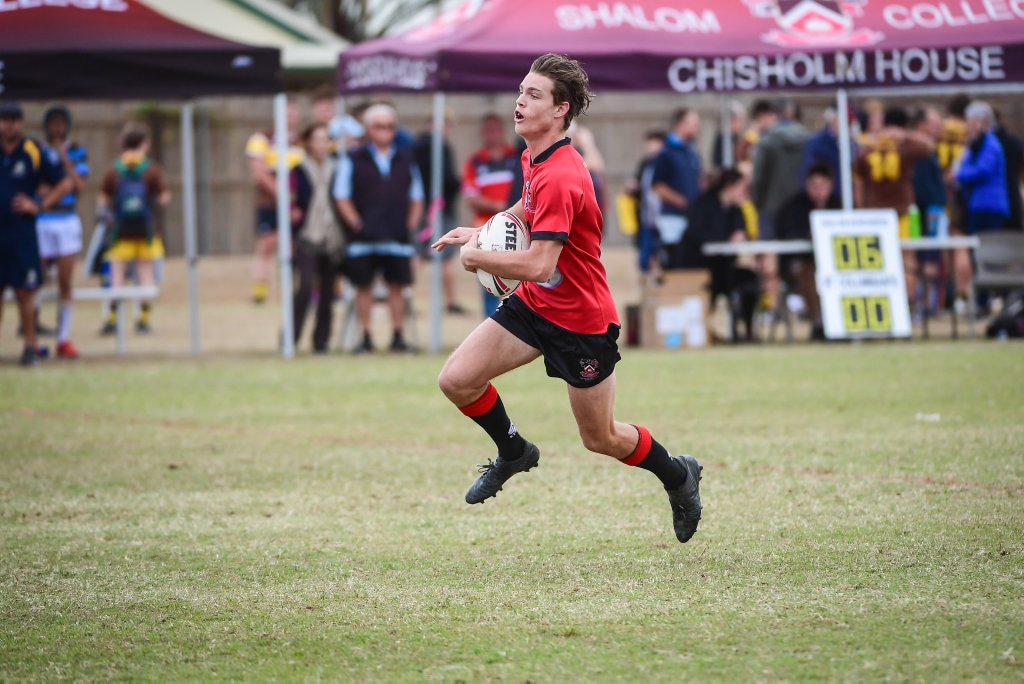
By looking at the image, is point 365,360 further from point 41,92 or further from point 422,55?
point 41,92

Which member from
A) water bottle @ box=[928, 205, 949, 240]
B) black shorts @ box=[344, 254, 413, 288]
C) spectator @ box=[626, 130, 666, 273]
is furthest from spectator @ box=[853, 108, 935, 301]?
black shorts @ box=[344, 254, 413, 288]

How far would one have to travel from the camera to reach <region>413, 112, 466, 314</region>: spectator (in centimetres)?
1881

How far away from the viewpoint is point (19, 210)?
547 inches

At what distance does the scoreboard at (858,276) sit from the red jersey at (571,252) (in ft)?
31.8

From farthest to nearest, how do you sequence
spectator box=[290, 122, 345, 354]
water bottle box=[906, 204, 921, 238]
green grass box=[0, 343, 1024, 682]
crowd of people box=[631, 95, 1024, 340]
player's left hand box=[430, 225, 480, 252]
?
1. water bottle box=[906, 204, 921, 238]
2. crowd of people box=[631, 95, 1024, 340]
3. spectator box=[290, 122, 345, 354]
4. player's left hand box=[430, 225, 480, 252]
5. green grass box=[0, 343, 1024, 682]

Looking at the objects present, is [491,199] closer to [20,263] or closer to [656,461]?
[20,263]

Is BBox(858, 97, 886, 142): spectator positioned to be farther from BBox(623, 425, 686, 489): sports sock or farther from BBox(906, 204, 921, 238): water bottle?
BBox(623, 425, 686, 489): sports sock

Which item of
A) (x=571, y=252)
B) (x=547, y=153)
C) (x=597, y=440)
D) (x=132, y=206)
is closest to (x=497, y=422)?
(x=597, y=440)

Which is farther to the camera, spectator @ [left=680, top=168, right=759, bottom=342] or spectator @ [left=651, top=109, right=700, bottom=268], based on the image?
spectator @ [left=651, top=109, right=700, bottom=268]

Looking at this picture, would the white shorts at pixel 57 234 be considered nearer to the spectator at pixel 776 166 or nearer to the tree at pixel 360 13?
the spectator at pixel 776 166

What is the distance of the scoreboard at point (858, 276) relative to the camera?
15.3 meters

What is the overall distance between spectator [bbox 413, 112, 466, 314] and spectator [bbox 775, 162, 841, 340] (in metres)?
4.26

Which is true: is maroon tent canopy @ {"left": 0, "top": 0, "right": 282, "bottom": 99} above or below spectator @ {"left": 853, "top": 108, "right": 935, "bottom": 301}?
above

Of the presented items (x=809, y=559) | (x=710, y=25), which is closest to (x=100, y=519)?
(x=809, y=559)
